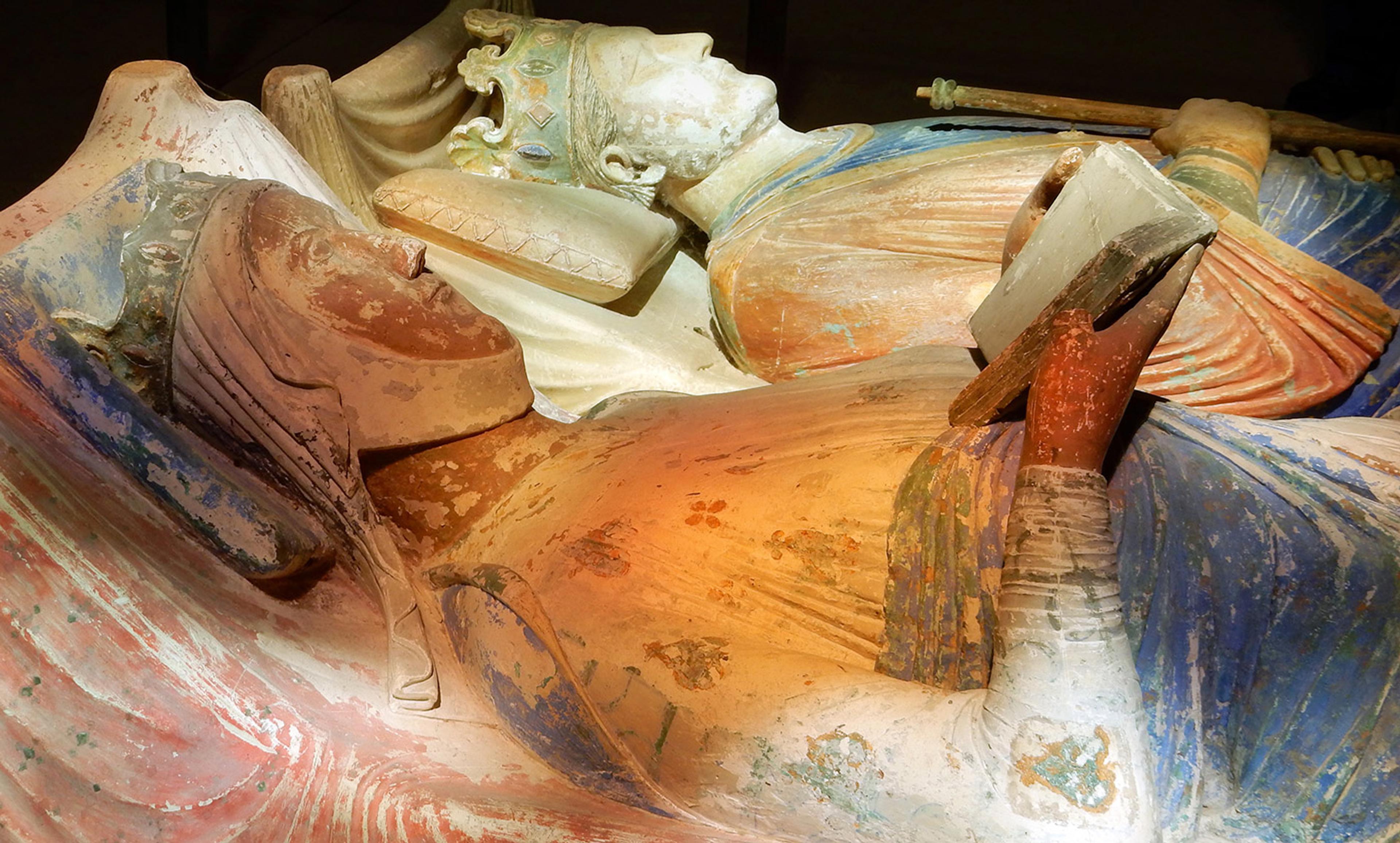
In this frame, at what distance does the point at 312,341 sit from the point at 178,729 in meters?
0.65

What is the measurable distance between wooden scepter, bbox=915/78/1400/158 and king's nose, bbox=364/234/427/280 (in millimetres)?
1657

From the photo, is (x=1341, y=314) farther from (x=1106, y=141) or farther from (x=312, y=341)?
(x=312, y=341)

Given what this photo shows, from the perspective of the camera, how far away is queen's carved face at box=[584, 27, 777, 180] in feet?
A: 10.3

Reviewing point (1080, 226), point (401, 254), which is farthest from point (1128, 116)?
point (401, 254)

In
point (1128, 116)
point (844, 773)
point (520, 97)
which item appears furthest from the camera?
point (520, 97)

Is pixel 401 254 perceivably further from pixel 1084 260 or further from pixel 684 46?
pixel 684 46

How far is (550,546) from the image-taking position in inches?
76.8

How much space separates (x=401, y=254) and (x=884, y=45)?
2790 mm

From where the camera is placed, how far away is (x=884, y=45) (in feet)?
14.1

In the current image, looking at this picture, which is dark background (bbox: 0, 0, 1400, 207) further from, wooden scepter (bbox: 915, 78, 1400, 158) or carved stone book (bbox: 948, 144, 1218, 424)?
carved stone book (bbox: 948, 144, 1218, 424)

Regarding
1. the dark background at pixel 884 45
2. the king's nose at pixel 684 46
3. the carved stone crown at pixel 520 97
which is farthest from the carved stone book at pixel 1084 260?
the dark background at pixel 884 45

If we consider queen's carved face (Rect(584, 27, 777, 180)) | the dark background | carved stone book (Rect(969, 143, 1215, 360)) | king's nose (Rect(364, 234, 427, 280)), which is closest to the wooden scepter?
queen's carved face (Rect(584, 27, 777, 180))

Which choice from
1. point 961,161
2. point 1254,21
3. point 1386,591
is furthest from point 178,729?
point 1254,21

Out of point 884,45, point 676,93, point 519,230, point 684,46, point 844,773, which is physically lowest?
point 844,773
